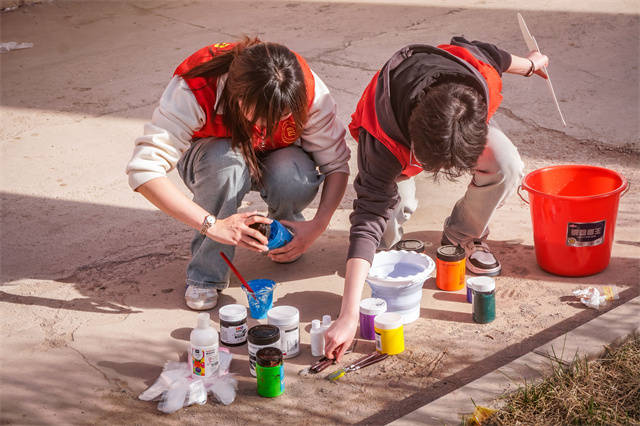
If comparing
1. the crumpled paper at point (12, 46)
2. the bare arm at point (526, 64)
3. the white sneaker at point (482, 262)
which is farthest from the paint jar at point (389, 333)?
the crumpled paper at point (12, 46)

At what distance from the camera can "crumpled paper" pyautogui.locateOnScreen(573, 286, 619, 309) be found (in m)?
3.01

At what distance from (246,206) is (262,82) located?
4.60 ft

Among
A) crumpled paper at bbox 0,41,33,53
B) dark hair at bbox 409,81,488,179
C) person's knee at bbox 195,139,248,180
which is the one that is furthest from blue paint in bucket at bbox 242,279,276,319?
crumpled paper at bbox 0,41,33,53

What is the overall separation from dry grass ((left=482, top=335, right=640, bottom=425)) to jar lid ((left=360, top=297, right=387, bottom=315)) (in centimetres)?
62

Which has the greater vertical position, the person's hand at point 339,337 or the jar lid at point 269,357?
the jar lid at point 269,357

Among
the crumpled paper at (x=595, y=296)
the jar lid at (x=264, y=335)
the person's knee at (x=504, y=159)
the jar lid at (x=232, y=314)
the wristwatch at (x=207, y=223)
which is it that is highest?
the person's knee at (x=504, y=159)

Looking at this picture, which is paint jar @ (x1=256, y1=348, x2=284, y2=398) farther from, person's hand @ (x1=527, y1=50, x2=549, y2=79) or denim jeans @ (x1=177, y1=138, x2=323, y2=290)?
person's hand @ (x1=527, y1=50, x2=549, y2=79)

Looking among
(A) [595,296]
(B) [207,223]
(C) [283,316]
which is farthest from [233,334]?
(A) [595,296]

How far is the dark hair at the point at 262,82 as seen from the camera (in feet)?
8.52

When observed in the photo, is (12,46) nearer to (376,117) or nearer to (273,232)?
(273,232)

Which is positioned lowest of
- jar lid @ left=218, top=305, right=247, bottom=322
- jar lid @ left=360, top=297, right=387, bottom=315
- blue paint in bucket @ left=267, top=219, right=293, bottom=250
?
jar lid @ left=360, top=297, right=387, bottom=315

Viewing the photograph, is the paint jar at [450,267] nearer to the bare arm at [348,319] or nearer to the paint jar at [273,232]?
the bare arm at [348,319]

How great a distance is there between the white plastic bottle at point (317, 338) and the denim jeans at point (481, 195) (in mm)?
755

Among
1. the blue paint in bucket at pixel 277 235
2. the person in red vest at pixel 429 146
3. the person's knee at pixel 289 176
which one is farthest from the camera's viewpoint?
the person's knee at pixel 289 176
